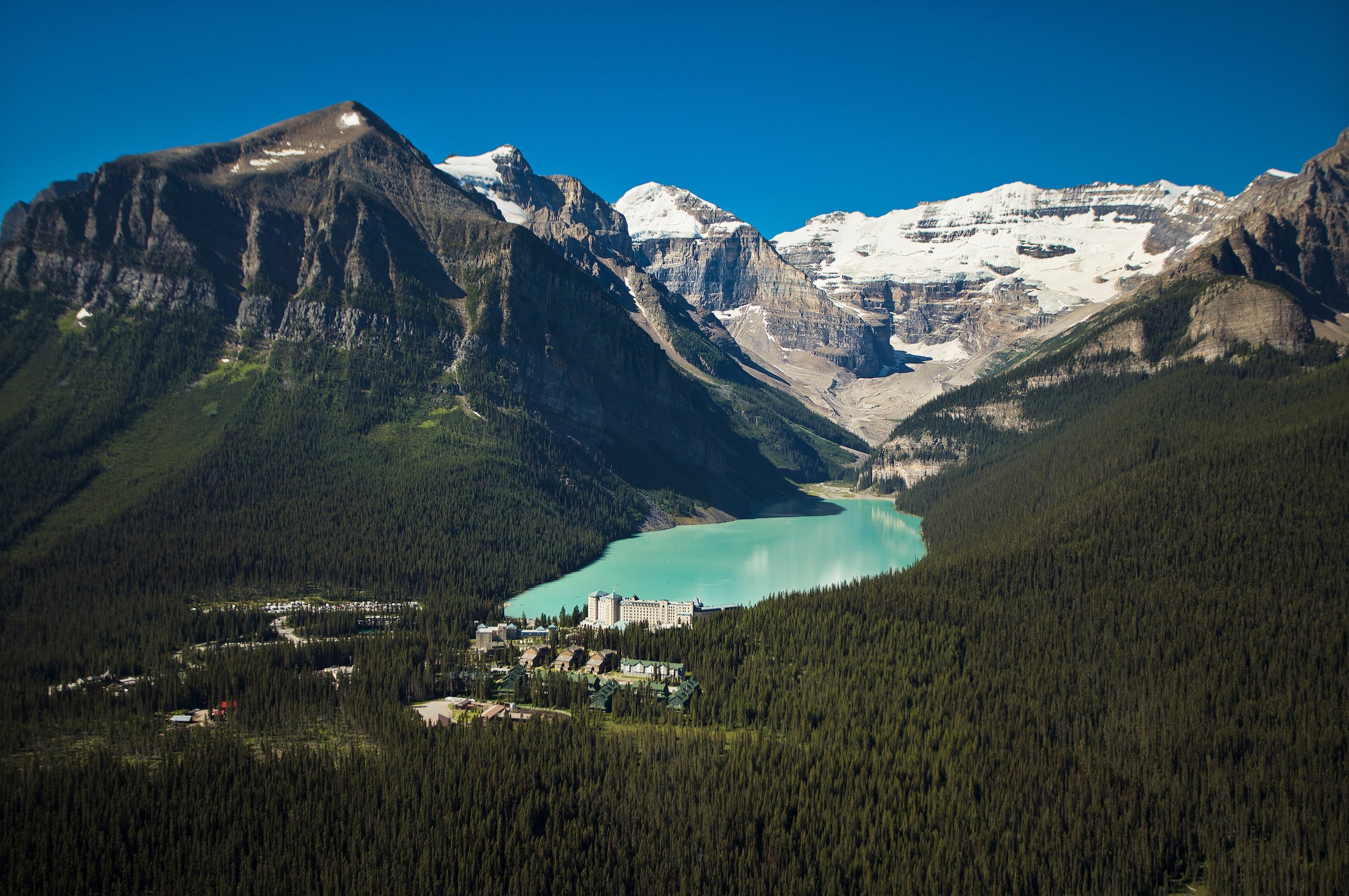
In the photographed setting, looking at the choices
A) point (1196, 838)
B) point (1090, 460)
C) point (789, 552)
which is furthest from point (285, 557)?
point (1090, 460)

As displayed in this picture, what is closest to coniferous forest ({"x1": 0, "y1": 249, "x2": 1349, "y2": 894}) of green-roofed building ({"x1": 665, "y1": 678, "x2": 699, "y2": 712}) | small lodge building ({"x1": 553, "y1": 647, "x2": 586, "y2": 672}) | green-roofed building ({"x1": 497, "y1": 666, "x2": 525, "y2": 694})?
green-roofed building ({"x1": 665, "y1": 678, "x2": 699, "y2": 712})

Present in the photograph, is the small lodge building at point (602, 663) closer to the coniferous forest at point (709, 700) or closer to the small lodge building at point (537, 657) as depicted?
the small lodge building at point (537, 657)

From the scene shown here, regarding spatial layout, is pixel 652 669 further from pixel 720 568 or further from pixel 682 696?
pixel 720 568

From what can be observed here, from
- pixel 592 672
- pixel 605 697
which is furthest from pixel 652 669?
pixel 605 697

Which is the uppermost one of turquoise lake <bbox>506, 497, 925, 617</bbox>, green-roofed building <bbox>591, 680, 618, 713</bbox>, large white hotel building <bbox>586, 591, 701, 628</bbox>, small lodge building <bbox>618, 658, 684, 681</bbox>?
turquoise lake <bbox>506, 497, 925, 617</bbox>

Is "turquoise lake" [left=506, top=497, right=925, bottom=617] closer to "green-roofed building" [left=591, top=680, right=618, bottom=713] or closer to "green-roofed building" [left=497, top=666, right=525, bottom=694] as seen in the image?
"green-roofed building" [left=497, top=666, right=525, bottom=694]
